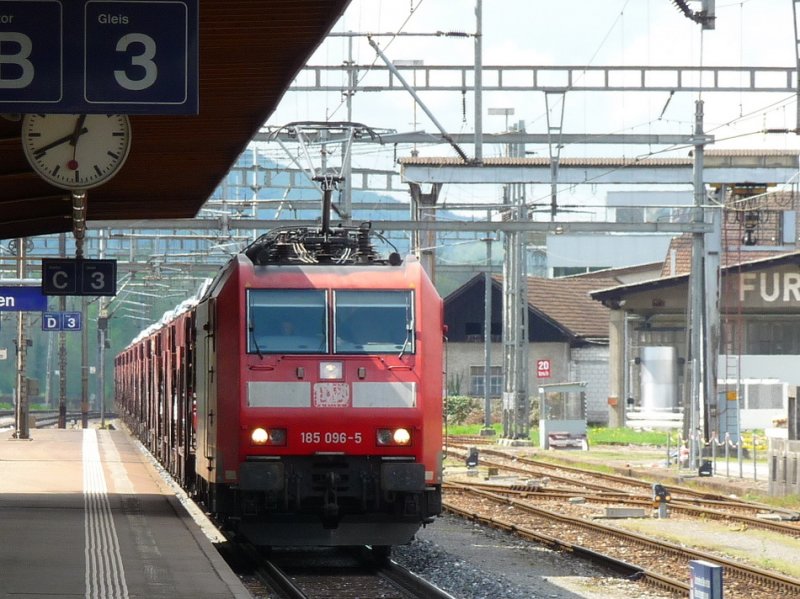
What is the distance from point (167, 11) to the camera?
741 cm

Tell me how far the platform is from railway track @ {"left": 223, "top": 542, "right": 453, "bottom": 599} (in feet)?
2.15

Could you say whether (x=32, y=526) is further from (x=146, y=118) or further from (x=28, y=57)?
(x=28, y=57)

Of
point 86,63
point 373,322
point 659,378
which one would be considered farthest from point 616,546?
point 659,378

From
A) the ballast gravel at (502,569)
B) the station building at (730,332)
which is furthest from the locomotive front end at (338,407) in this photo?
the station building at (730,332)

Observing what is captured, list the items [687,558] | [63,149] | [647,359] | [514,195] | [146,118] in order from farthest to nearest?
[647,359], [514,195], [687,558], [146,118], [63,149]

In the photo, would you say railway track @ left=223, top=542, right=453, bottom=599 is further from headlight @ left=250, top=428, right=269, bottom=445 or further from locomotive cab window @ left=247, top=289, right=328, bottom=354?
locomotive cab window @ left=247, top=289, right=328, bottom=354

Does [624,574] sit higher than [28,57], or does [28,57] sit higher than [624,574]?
[28,57]

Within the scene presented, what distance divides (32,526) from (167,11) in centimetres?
756

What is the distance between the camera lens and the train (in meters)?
12.9

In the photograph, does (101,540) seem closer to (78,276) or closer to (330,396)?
(330,396)

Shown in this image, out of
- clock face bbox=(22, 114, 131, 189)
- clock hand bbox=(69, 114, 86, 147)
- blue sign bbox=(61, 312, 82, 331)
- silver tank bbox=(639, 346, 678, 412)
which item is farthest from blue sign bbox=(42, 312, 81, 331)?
clock hand bbox=(69, 114, 86, 147)

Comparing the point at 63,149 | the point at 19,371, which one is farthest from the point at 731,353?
the point at 63,149

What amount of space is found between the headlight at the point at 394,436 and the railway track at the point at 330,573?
3.73 feet

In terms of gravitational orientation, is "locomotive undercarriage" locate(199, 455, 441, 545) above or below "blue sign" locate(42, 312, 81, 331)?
below
